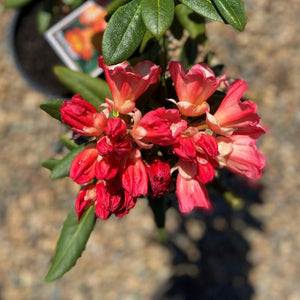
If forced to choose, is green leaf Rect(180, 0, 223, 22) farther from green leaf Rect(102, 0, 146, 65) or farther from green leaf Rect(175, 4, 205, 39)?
green leaf Rect(175, 4, 205, 39)

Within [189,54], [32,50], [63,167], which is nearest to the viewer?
[63,167]

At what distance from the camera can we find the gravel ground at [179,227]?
2.12m

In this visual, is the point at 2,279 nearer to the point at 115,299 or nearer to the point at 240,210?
the point at 115,299

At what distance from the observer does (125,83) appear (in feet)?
2.69

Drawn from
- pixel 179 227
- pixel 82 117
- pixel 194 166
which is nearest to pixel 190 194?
pixel 194 166

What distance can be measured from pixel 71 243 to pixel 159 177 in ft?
1.39

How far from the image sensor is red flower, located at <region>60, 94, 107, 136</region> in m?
0.78

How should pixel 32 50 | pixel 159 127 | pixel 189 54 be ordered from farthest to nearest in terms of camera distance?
pixel 32 50 → pixel 189 54 → pixel 159 127

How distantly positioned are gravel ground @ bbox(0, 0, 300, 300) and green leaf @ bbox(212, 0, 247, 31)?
1.41 meters

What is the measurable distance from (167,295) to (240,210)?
0.57 metres

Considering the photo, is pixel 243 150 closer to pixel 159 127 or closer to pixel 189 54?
pixel 159 127

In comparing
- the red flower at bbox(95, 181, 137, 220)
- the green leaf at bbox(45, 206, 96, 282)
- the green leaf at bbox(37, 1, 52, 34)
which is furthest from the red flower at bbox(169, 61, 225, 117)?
the green leaf at bbox(37, 1, 52, 34)

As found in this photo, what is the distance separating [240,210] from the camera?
7.11 ft

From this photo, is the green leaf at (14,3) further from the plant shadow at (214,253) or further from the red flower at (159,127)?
the plant shadow at (214,253)
